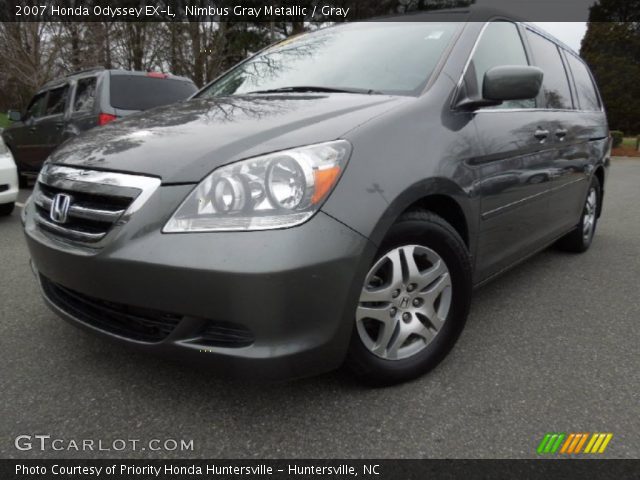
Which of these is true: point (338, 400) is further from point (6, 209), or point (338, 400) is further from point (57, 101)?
point (57, 101)

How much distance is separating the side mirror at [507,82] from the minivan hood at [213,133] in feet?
1.33

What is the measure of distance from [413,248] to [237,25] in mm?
19948

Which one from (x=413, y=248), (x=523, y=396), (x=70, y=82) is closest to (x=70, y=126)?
(x=70, y=82)

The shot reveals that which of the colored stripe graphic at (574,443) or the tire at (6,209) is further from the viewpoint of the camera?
the tire at (6,209)

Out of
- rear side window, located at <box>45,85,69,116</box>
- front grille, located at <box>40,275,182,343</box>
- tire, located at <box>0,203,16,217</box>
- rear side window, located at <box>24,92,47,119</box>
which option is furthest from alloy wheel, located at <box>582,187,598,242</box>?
rear side window, located at <box>24,92,47,119</box>

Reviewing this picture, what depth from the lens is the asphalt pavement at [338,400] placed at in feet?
5.45

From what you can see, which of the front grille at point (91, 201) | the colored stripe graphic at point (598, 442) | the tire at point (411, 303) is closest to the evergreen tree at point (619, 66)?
the tire at point (411, 303)

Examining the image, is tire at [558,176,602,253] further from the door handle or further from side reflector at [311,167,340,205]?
side reflector at [311,167,340,205]

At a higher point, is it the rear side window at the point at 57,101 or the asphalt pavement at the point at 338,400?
the rear side window at the point at 57,101

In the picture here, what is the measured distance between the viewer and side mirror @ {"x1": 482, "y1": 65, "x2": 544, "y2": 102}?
7.12ft

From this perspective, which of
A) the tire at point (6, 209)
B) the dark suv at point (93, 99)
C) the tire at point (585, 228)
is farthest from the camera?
the dark suv at point (93, 99)

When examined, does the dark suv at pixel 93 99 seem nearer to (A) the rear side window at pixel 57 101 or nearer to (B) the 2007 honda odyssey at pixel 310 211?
(A) the rear side window at pixel 57 101
